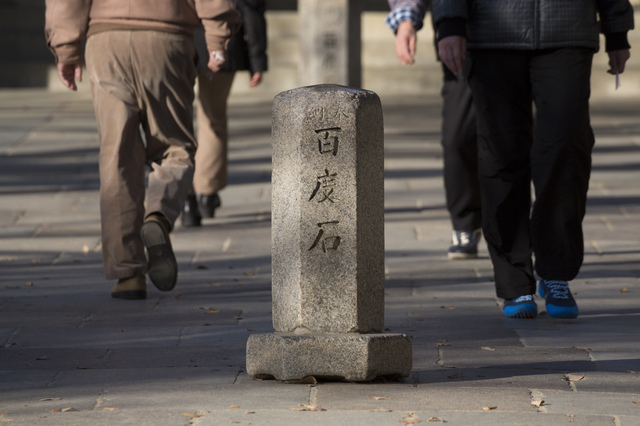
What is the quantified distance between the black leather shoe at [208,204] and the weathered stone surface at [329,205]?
411cm

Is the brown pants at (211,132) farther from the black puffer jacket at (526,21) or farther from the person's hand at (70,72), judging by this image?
the black puffer jacket at (526,21)

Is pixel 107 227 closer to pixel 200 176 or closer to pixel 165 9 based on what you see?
pixel 165 9

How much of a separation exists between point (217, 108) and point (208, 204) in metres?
0.65

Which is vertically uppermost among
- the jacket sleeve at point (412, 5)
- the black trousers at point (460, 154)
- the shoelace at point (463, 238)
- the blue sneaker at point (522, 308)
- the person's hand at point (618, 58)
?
the jacket sleeve at point (412, 5)

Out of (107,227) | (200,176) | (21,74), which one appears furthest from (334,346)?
(21,74)

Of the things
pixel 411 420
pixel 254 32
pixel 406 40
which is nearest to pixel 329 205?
pixel 411 420

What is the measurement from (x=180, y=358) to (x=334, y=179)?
0.95m

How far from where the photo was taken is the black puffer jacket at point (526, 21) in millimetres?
4645

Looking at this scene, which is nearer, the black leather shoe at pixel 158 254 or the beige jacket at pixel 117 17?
the black leather shoe at pixel 158 254

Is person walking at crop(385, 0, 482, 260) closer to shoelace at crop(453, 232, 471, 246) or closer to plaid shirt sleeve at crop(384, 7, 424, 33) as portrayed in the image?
shoelace at crop(453, 232, 471, 246)

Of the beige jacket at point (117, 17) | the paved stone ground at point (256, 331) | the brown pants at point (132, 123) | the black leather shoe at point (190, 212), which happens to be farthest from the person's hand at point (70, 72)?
the black leather shoe at point (190, 212)

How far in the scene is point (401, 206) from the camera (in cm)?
840

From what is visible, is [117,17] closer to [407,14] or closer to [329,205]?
[407,14]

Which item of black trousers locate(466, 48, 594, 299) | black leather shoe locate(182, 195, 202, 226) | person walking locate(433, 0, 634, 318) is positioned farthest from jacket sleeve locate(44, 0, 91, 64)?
black leather shoe locate(182, 195, 202, 226)
